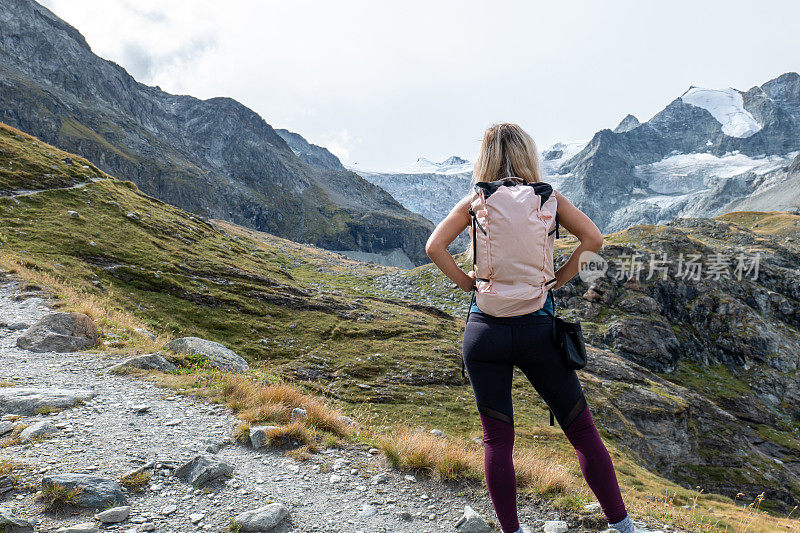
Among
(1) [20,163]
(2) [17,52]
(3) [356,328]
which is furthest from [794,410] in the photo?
(2) [17,52]

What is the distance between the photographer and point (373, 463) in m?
7.10

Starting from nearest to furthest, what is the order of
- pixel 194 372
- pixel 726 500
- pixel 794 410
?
pixel 194 372 → pixel 726 500 → pixel 794 410

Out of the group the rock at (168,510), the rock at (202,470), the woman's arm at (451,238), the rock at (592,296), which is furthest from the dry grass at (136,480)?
the rock at (592,296)

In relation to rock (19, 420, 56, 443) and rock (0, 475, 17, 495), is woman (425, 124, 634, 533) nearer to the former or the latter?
rock (0, 475, 17, 495)

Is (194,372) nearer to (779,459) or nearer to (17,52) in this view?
(779,459)

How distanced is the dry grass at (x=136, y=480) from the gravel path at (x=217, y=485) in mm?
103

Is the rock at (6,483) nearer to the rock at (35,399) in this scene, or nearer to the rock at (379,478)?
the rock at (35,399)

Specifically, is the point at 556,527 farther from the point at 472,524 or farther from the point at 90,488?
the point at 90,488

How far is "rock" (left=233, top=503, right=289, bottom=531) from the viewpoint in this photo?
16.2ft

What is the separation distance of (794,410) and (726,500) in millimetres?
39824

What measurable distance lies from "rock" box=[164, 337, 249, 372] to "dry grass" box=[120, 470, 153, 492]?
6.82 meters

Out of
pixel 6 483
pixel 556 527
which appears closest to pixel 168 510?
pixel 6 483

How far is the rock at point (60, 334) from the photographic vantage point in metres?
11.7

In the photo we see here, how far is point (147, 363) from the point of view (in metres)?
11.0
